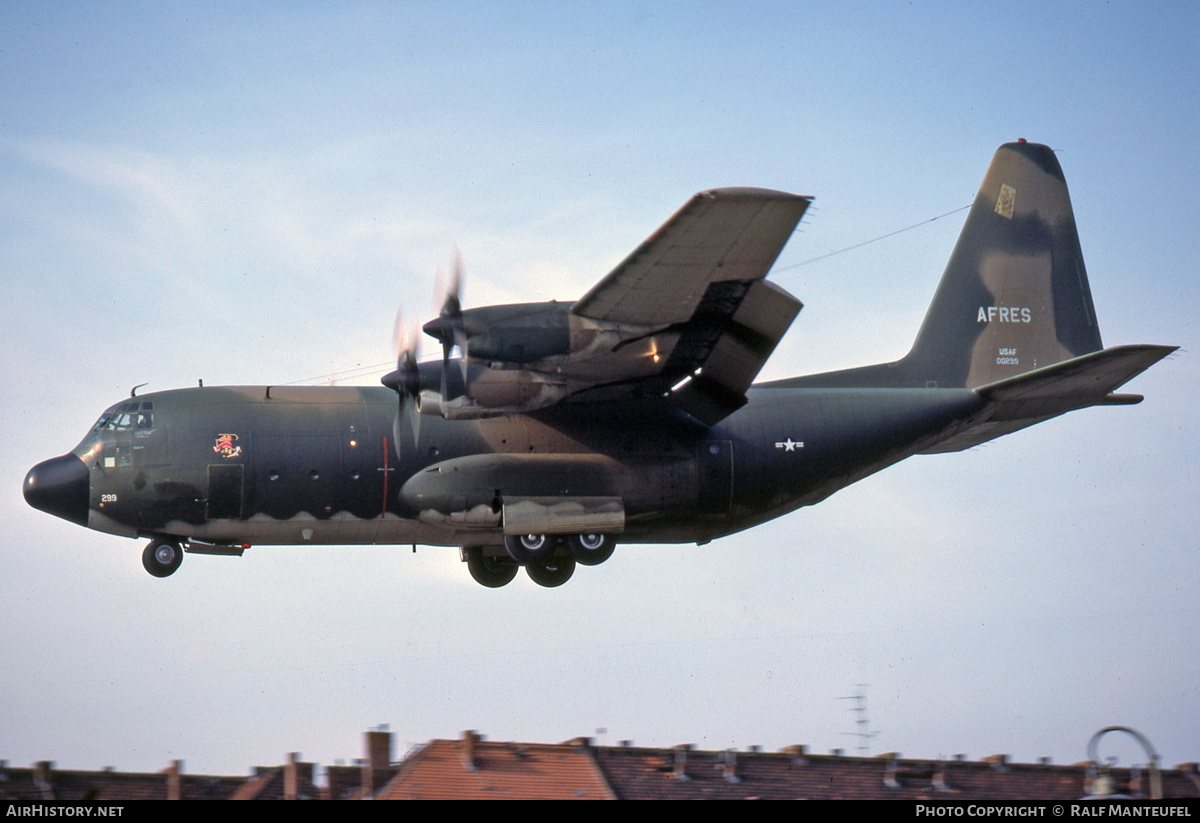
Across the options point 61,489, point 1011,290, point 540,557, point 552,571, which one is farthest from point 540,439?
point 1011,290

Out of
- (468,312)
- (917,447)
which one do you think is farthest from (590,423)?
(917,447)

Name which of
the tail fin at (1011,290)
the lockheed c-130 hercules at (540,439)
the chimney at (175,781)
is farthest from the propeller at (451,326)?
the chimney at (175,781)

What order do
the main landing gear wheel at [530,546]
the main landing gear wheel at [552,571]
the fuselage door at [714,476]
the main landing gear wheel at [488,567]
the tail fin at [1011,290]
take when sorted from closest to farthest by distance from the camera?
the main landing gear wheel at [530,546] → the fuselage door at [714,476] → the main landing gear wheel at [552,571] → the main landing gear wheel at [488,567] → the tail fin at [1011,290]

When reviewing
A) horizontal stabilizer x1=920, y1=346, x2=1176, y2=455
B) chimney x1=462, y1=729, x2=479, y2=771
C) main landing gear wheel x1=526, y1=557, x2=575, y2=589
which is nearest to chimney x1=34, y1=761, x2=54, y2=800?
chimney x1=462, y1=729, x2=479, y2=771

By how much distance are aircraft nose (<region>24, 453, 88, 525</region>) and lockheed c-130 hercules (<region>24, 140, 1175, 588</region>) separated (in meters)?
0.03

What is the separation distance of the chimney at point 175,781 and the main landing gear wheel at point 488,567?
11.9 m

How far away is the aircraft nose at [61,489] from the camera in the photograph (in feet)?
72.5

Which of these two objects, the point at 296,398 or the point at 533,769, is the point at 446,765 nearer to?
the point at 533,769

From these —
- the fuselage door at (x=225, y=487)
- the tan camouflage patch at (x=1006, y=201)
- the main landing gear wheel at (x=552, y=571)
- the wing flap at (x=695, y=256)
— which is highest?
the tan camouflage patch at (x=1006, y=201)

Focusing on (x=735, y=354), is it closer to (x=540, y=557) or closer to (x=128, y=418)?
(x=540, y=557)

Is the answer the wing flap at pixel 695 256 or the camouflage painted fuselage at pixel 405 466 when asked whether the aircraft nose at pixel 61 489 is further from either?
the wing flap at pixel 695 256

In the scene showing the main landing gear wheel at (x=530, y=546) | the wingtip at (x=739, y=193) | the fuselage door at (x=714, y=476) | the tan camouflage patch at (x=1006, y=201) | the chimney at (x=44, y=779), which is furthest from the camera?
the chimney at (x=44, y=779)

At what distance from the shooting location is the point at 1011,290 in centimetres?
2588

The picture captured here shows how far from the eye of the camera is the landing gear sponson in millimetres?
22531
